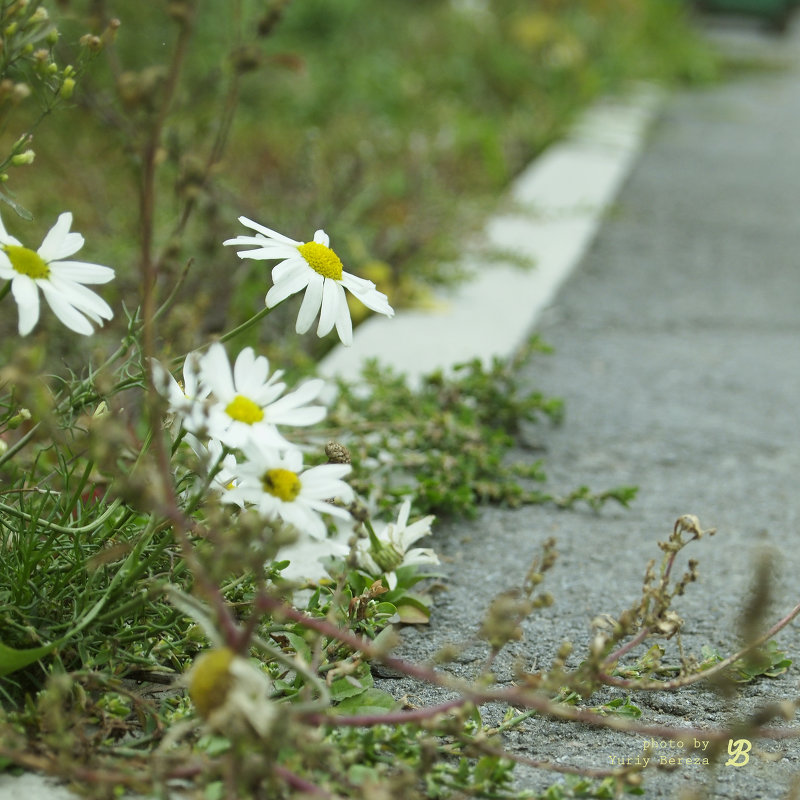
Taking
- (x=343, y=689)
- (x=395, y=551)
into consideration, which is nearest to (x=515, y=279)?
(x=395, y=551)

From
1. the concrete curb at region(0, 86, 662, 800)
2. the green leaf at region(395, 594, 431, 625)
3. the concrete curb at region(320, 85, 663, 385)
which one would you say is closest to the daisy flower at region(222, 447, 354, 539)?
the concrete curb at region(0, 86, 662, 800)

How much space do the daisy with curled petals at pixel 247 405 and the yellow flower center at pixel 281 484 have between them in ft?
0.10

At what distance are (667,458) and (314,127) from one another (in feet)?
9.43

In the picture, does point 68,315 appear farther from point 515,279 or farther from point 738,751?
point 515,279

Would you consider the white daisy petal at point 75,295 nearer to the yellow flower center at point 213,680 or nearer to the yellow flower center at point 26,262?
the yellow flower center at point 26,262

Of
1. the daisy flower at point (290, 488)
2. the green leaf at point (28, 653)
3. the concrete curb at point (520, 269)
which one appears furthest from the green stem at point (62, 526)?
the concrete curb at point (520, 269)

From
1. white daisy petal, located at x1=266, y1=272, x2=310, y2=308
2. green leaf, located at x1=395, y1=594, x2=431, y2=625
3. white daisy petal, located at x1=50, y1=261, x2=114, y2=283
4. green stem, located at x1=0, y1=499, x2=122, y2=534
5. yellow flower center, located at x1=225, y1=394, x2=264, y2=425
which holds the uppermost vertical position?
white daisy petal, located at x1=50, y1=261, x2=114, y2=283

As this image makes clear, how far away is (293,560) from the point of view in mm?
1759

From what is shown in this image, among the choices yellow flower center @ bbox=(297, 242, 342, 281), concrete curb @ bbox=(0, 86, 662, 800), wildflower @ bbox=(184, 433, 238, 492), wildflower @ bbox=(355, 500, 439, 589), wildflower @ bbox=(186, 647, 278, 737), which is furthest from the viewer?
concrete curb @ bbox=(0, 86, 662, 800)

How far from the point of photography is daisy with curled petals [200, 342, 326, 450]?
1.13 m

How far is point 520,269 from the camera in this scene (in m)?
3.58

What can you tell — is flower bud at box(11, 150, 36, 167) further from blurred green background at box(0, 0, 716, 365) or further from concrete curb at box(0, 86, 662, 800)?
concrete curb at box(0, 86, 662, 800)

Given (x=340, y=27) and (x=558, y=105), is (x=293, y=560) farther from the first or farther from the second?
(x=340, y=27)

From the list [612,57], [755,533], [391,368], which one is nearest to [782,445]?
[755,533]
